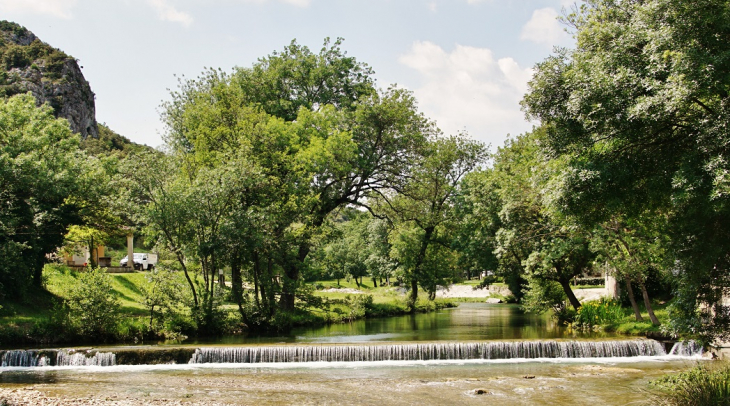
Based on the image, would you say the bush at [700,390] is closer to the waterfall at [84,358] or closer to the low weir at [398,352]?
the low weir at [398,352]

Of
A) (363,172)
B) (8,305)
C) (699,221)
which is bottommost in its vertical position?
(8,305)

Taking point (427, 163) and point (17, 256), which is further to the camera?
point (427, 163)

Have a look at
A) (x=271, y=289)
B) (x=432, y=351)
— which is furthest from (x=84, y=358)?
(x=432, y=351)

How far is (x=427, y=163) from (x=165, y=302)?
1791 centimetres

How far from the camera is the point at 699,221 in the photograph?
10109mm

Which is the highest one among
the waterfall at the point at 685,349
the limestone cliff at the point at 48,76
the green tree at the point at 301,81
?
the limestone cliff at the point at 48,76

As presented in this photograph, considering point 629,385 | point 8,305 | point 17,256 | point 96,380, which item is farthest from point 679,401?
point 8,305

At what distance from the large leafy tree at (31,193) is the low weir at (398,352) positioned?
24.7 ft

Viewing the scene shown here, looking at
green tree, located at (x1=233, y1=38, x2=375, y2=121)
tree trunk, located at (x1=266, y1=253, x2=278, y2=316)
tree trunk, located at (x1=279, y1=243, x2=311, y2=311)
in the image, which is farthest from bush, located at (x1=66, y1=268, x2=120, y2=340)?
green tree, located at (x1=233, y1=38, x2=375, y2=121)

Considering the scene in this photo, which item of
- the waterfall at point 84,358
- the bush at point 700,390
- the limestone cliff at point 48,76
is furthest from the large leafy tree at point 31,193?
the limestone cliff at point 48,76

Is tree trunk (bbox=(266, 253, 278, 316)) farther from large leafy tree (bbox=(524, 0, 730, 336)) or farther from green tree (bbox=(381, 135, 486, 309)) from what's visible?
large leafy tree (bbox=(524, 0, 730, 336))

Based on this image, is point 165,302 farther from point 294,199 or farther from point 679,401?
point 679,401

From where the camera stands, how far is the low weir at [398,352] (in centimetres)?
1869

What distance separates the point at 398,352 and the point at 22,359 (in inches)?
517
